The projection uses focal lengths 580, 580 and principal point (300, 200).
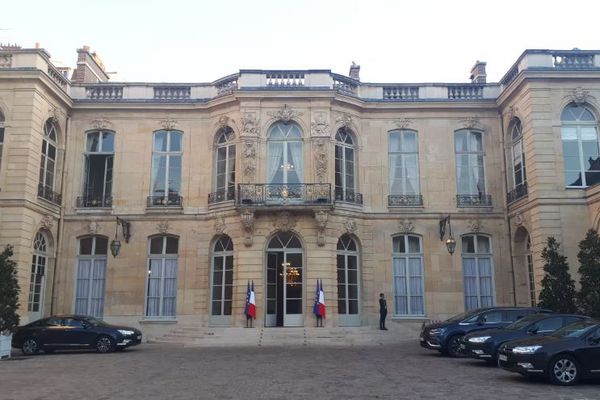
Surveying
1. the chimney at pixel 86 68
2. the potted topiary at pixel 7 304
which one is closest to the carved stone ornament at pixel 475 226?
the potted topiary at pixel 7 304

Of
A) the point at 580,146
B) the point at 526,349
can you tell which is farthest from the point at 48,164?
the point at 580,146

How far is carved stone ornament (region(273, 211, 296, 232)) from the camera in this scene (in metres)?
22.2

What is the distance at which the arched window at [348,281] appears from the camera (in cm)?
2255

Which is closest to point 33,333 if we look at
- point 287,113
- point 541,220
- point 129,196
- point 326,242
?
point 129,196

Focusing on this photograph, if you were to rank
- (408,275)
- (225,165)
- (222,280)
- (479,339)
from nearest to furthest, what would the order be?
1. (479,339)
2. (222,280)
3. (408,275)
4. (225,165)

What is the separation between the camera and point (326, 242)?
22094 mm

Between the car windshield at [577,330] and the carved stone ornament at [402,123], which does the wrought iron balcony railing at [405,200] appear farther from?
the car windshield at [577,330]

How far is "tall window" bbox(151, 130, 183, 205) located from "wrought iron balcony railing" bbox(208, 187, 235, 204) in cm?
138

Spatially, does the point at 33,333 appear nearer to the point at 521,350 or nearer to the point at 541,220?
the point at 521,350

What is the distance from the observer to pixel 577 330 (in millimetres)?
11172

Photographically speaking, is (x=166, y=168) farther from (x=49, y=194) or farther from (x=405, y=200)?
(x=405, y=200)

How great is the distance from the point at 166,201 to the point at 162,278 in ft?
10.3

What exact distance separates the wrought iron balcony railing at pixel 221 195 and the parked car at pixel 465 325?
10.1m

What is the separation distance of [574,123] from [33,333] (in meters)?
20.0
